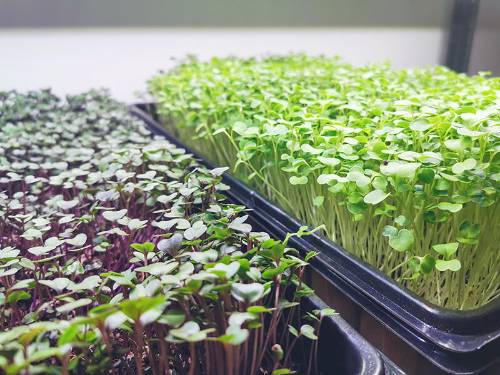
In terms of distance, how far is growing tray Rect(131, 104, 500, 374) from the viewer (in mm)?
597

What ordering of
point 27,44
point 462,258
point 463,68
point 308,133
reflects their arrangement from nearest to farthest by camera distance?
point 462,258 < point 308,133 < point 27,44 < point 463,68

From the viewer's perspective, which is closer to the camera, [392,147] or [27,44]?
[392,147]

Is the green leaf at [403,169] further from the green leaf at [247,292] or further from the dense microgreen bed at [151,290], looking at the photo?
the green leaf at [247,292]

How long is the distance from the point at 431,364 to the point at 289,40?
2.64 meters

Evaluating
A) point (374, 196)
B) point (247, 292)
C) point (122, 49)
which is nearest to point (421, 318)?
point (374, 196)

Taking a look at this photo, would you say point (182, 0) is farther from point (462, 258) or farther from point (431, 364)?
point (431, 364)

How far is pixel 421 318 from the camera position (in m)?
0.63

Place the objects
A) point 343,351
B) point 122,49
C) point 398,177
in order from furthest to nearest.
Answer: point 122,49 < point 398,177 < point 343,351

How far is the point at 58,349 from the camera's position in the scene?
0.40m

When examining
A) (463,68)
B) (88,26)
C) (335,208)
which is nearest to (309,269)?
(335,208)

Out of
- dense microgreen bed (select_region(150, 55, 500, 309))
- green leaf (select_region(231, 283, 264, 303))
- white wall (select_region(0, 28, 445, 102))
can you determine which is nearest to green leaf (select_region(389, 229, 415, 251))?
dense microgreen bed (select_region(150, 55, 500, 309))

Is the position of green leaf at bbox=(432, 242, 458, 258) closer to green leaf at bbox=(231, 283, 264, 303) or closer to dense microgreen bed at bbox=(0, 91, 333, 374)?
dense microgreen bed at bbox=(0, 91, 333, 374)

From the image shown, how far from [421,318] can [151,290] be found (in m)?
0.42

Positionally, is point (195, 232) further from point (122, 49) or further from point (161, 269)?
point (122, 49)
